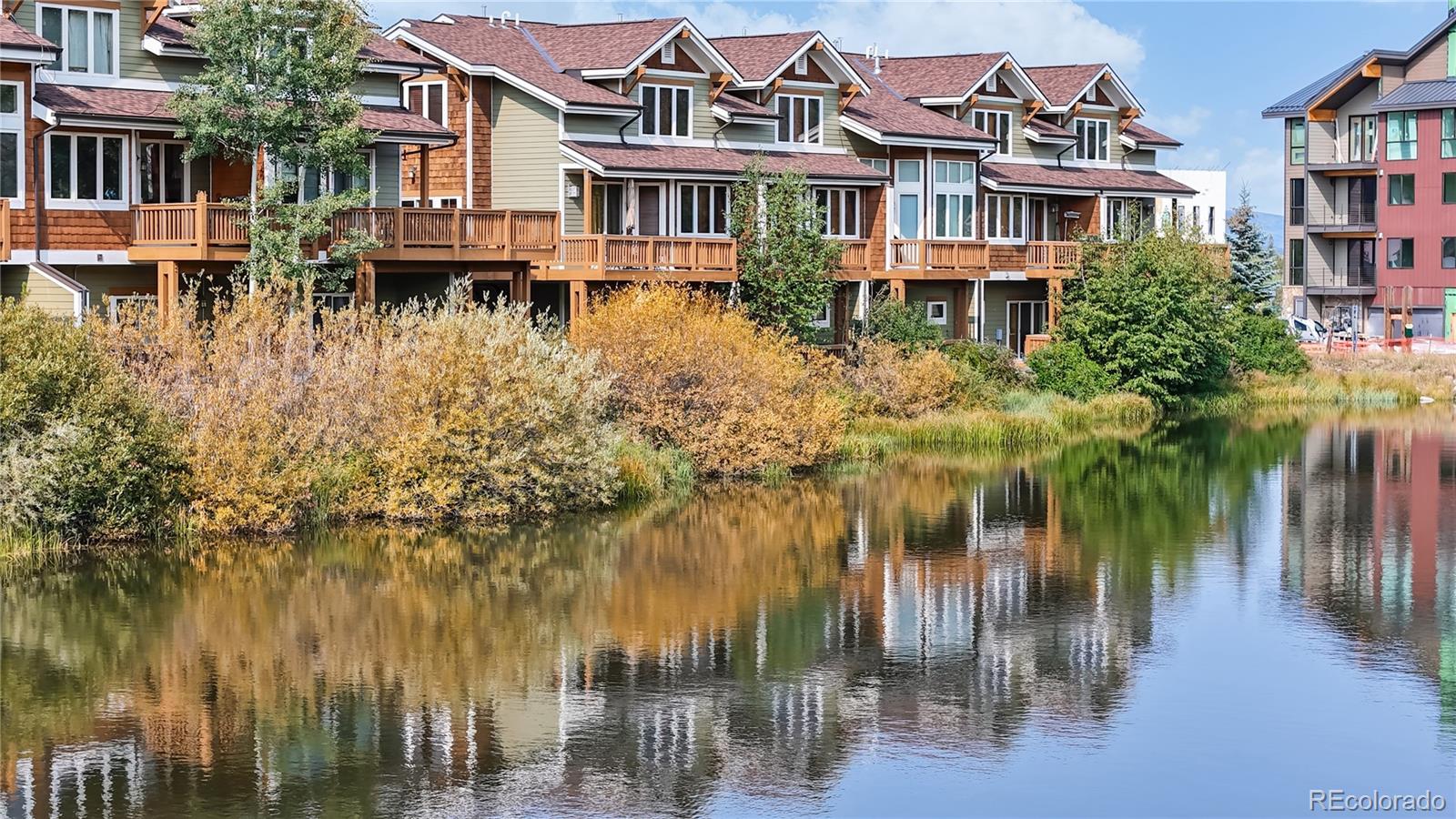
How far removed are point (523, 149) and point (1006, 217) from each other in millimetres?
21979

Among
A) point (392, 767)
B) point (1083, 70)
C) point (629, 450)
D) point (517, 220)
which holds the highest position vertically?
point (1083, 70)

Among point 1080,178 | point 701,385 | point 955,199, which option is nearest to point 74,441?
point 701,385

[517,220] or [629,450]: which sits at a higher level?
[517,220]

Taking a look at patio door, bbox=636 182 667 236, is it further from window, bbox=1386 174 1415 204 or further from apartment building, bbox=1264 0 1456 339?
window, bbox=1386 174 1415 204

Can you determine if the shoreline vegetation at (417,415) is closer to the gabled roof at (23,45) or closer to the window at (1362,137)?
the gabled roof at (23,45)

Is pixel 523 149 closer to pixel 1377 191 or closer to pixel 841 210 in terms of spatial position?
pixel 841 210

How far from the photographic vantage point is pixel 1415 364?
7075 cm

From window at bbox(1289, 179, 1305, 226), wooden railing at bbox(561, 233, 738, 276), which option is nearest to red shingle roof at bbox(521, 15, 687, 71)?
wooden railing at bbox(561, 233, 738, 276)

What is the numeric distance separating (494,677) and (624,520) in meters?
12.2

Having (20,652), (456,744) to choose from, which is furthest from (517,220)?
(456,744)

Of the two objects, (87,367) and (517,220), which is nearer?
(87,367)

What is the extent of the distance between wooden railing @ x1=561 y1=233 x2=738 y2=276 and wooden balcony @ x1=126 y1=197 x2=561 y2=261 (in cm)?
133

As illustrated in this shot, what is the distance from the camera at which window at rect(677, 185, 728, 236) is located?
5512cm

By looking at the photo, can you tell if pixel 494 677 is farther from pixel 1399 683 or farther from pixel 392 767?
pixel 1399 683
